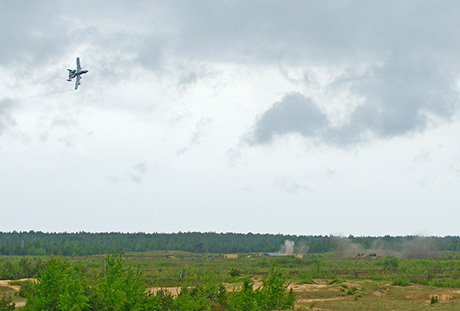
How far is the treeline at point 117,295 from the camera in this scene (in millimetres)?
27953

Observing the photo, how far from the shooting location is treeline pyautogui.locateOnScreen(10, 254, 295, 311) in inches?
1101

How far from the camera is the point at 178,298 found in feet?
98.8

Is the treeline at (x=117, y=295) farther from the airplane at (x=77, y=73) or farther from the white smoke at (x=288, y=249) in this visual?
the white smoke at (x=288, y=249)

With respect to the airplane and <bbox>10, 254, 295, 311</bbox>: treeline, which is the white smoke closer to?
the airplane

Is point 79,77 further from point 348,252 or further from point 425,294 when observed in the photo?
point 348,252

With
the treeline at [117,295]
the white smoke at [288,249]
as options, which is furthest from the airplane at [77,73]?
the white smoke at [288,249]

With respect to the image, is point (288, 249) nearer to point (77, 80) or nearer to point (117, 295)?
point (77, 80)

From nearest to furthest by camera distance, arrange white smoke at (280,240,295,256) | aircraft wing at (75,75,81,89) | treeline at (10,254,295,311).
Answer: treeline at (10,254,295,311)
aircraft wing at (75,75,81,89)
white smoke at (280,240,295,256)

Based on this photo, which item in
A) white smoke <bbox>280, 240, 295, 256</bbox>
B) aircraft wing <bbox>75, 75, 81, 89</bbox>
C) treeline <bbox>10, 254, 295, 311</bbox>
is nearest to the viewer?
treeline <bbox>10, 254, 295, 311</bbox>

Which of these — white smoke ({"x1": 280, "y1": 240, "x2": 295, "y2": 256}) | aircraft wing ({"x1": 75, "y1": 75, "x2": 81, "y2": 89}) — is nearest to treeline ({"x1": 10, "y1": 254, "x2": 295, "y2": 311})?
aircraft wing ({"x1": 75, "y1": 75, "x2": 81, "y2": 89})

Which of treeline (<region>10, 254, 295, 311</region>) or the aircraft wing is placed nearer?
treeline (<region>10, 254, 295, 311</region>)

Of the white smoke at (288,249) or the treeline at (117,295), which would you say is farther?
the white smoke at (288,249)

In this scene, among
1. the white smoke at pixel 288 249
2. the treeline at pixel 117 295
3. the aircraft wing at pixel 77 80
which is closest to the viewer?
the treeline at pixel 117 295

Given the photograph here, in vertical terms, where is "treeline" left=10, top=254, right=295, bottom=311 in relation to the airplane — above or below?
below
